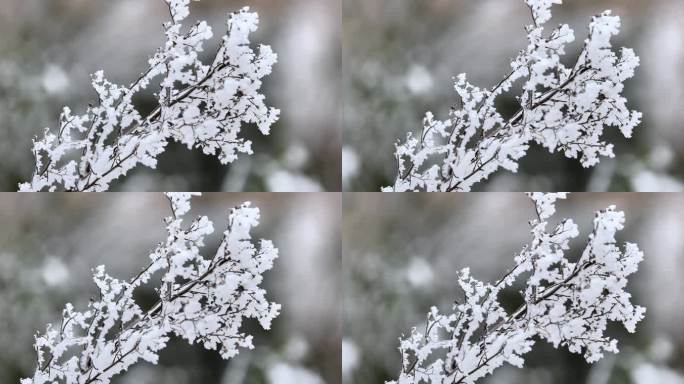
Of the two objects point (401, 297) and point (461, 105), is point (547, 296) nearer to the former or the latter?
point (401, 297)

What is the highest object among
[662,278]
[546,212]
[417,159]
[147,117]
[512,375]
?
[147,117]

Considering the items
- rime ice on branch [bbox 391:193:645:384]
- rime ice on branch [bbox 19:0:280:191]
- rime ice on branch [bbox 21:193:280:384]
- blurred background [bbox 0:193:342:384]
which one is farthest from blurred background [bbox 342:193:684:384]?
rime ice on branch [bbox 19:0:280:191]

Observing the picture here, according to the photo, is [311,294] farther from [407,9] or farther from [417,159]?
[407,9]

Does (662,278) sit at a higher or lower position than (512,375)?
higher

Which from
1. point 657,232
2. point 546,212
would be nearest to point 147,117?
point 546,212

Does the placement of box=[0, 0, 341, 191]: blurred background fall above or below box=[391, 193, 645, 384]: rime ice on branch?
above

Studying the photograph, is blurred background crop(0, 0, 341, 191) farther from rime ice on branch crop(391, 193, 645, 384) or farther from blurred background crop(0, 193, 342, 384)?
rime ice on branch crop(391, 193, 645, 384)
